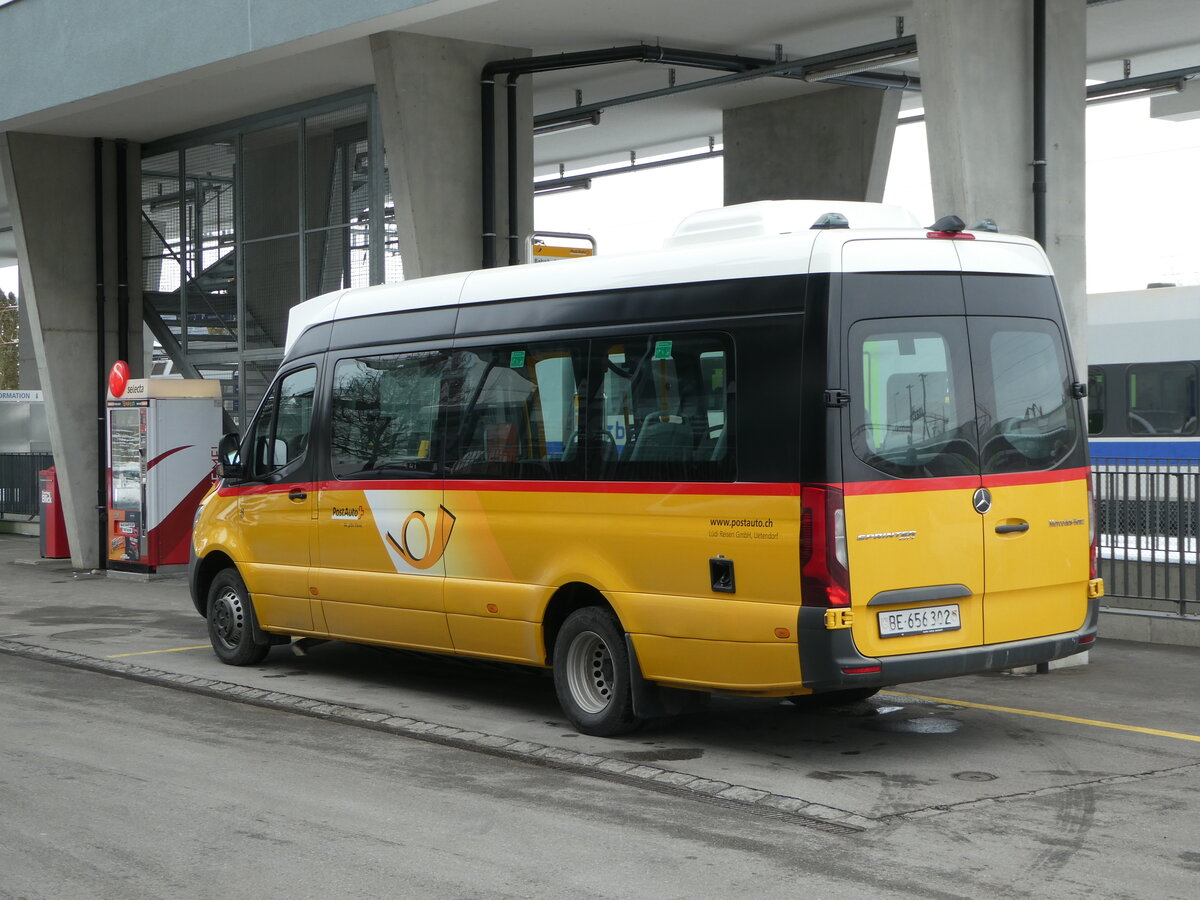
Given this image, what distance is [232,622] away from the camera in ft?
37.2

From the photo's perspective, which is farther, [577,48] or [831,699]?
[577,48]

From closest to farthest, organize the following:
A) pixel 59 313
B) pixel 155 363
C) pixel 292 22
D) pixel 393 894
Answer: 1. pixel 393 894
2. pixel 292 22
3. pixel 59 313
4. pixel 155 363

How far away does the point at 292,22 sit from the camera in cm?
1473

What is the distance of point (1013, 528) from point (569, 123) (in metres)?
13.0

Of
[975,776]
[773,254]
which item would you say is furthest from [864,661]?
[773,254]

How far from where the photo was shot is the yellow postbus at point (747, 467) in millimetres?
7281

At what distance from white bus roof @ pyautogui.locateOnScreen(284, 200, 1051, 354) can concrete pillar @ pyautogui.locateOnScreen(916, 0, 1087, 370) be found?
262cm

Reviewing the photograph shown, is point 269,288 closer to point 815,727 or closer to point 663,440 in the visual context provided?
point 663,440

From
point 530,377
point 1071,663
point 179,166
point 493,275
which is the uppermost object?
point 179,166

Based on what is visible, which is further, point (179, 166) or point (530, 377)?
point (179, 166)

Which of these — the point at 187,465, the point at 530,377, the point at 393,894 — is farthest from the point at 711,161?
the point at 393,894

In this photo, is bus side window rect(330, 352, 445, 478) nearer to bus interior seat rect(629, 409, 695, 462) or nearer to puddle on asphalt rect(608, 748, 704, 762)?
bus interior seat rect(629, 409, 695, 462)

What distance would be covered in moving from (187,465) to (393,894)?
13.7 meters

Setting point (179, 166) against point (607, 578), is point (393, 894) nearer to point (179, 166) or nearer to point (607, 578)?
point (607, 578)
